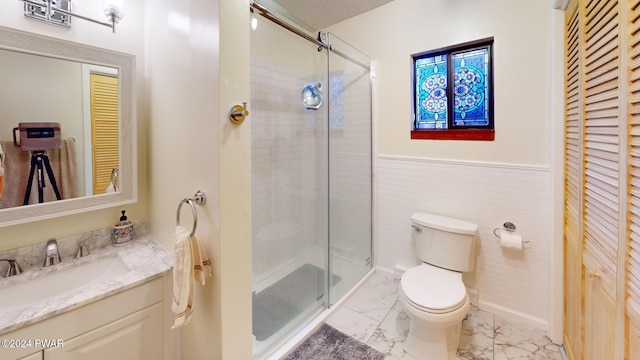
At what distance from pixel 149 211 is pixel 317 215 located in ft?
4.06

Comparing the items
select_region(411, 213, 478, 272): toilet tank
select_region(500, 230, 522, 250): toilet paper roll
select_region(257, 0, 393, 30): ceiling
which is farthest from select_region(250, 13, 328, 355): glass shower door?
select_region(500, 230, 522, 250): toilet paper roll

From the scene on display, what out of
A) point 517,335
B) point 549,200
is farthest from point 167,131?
point 517,335

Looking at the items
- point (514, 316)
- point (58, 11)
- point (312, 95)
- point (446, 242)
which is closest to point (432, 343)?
point (446, 242)

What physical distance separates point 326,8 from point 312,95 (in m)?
0.85

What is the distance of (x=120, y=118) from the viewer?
1462 millimetres

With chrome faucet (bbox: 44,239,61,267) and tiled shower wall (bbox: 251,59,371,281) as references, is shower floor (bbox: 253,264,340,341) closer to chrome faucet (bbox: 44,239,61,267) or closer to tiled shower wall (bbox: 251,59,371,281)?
tiled shower wall (bbox: 251,59,371,281)

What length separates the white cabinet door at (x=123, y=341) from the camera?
42.2 inches

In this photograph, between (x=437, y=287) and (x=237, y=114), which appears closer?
(x=237, y=114)

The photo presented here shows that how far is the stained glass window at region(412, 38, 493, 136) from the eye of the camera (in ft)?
6.49

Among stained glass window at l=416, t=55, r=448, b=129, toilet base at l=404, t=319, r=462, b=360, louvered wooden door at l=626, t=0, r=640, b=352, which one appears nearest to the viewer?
louvered wooden door at l=626, t=0, r=640, b=352

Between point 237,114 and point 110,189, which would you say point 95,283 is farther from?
point 237,114

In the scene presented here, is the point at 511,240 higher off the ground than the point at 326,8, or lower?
lower

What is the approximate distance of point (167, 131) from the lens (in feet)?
4.79

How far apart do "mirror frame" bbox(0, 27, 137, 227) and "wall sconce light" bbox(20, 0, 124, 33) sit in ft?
0.35
